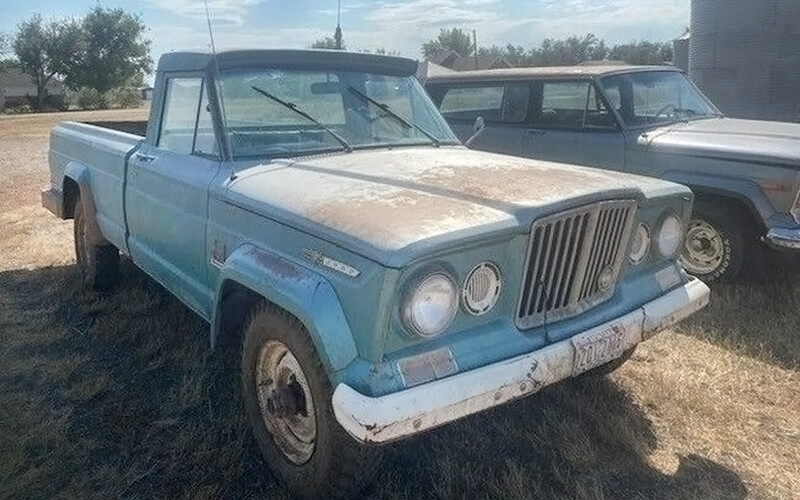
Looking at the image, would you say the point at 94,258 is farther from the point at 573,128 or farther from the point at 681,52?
the point at 681,52

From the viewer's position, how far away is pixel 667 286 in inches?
125

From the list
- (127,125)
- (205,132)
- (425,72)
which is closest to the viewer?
(205,132)

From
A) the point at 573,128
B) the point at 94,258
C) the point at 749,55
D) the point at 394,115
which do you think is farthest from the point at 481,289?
the point at 749,55

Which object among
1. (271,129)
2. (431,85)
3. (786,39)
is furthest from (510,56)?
(271,129)

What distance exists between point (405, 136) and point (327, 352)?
192 centimetres

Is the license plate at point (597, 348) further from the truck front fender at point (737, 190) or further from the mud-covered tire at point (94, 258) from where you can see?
the mud-covered tire at point (94, 258)

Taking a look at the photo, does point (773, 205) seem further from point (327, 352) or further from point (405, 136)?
point (327, 352)

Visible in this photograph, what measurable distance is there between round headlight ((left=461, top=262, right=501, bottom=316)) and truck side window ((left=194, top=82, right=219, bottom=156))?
1668 mm

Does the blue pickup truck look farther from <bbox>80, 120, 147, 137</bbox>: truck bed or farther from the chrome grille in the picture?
<bbox>80, 120, 147, 137</bbox>: truck bed

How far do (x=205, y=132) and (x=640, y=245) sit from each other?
2.30 m

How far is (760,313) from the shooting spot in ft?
14.9

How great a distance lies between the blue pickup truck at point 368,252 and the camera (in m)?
2.26

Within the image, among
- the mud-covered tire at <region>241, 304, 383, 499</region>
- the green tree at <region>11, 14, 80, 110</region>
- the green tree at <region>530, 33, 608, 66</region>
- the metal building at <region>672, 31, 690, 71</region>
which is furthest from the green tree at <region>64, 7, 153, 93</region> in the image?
the mud-covered tire at <region>241, 304, 383, 499</region>

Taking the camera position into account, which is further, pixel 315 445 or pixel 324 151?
pixel 324 151
